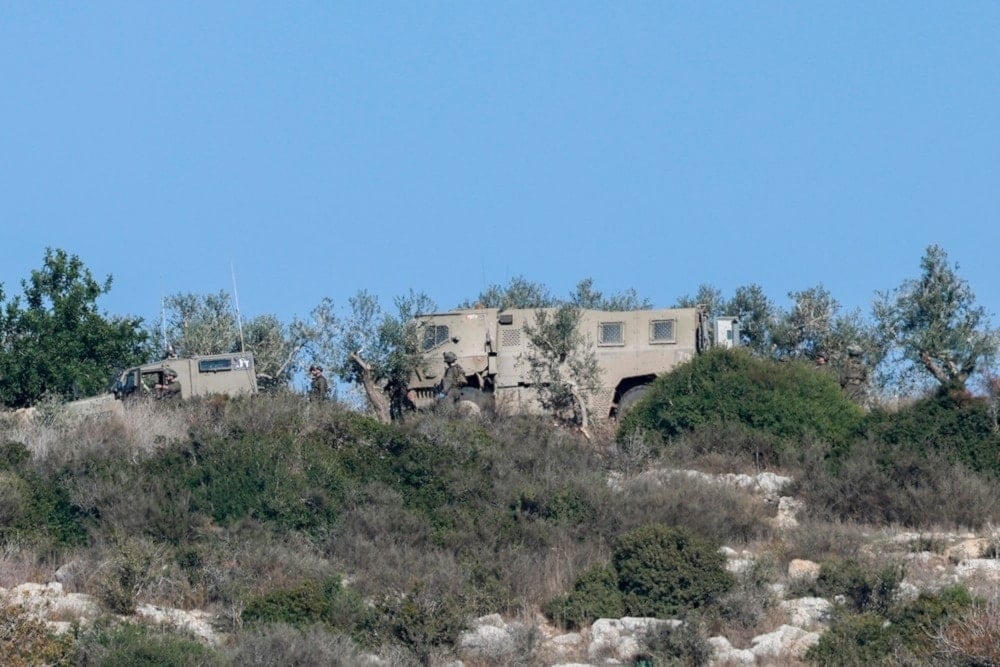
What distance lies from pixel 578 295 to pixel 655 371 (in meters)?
6.63

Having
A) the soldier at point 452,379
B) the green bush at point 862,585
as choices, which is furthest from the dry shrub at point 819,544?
the soldier at point 452,379

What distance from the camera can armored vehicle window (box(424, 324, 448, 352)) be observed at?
1192 inches

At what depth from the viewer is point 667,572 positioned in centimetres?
1814

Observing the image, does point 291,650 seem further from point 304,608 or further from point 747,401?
point 747,401

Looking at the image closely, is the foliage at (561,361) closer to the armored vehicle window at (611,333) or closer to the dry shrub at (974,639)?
the armored vehicle window at (611,333)

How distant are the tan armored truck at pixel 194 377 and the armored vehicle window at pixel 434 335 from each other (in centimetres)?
335

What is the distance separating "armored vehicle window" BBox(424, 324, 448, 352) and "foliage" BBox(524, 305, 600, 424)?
178 centimetres

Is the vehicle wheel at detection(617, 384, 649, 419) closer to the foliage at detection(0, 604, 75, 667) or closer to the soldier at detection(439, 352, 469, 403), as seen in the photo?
the soldier at detection(439, 352, 469, 403)

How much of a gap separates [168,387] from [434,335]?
518 cm

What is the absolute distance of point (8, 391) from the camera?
30.6m

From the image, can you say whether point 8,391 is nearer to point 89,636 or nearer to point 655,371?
point 655,371

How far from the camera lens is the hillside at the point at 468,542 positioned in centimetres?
1616

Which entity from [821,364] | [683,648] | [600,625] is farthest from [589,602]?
[821,364]

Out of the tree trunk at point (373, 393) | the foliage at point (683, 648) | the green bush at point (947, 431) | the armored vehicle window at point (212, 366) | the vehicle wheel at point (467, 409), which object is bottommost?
the foliage at point (683, 648)
